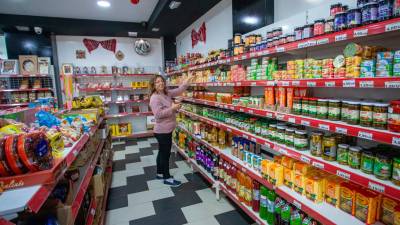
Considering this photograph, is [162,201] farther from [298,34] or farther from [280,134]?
[298,34]

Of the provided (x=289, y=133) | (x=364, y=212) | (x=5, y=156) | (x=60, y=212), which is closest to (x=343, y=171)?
(x=364, y=212)

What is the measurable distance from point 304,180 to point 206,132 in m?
2.00

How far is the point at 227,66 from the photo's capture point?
3.67 m

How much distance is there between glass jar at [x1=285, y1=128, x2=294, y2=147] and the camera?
208 cm

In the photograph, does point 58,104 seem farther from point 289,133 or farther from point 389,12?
point 389,12

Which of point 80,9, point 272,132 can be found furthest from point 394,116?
point 80,9

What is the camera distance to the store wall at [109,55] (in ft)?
22.1

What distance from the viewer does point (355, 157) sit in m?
1.55

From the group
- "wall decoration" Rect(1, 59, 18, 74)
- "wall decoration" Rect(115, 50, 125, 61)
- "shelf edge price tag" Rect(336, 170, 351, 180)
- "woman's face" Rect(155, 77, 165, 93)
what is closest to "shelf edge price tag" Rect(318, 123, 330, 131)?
"shelf edge price tag" Rect(336, 170, 351, 180)

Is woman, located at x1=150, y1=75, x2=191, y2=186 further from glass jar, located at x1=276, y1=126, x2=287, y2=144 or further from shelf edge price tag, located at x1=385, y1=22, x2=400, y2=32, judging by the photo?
shelf edge price tag, located at x1=385, y1=22, x2=400, y2=32

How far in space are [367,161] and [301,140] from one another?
1.77ft

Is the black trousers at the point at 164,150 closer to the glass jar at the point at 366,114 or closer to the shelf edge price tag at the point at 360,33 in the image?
the glass jar at the point at 366,114

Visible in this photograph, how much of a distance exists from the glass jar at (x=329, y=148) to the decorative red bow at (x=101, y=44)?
686 centimetres

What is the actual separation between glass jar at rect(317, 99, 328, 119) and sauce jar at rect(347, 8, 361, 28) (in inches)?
21.6
